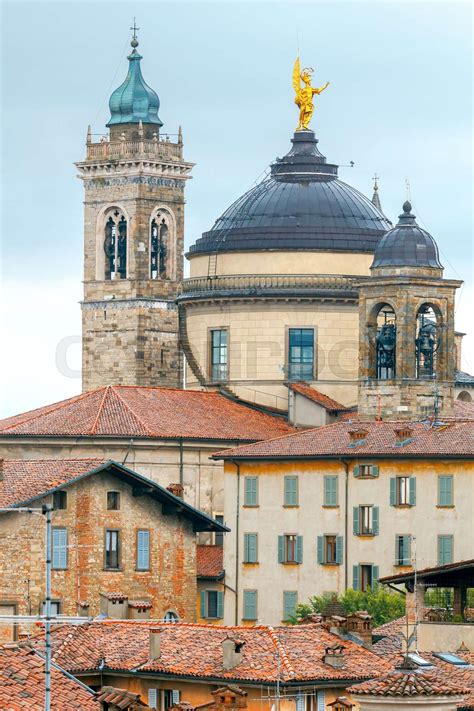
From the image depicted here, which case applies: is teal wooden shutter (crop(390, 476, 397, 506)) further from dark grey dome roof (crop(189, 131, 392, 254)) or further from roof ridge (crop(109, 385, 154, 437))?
dark grey dome roof (crop(189, 131, 392, 254))

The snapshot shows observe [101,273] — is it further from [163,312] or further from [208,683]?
[208,683]

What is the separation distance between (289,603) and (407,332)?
13461 mm

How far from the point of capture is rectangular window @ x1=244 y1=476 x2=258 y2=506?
108750 millimetres

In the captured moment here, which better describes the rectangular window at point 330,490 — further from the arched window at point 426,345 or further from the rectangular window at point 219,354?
the rectangular window at point 219,354

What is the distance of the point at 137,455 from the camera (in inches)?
4550

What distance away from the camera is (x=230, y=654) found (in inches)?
2884

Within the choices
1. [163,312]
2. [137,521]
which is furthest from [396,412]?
[163,312]

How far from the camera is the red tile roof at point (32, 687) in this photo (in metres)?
65.7

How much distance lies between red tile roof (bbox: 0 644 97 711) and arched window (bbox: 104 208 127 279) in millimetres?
76276

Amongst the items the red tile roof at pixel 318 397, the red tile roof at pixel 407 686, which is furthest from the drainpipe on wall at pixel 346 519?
the red tile roof at pixel 407 686

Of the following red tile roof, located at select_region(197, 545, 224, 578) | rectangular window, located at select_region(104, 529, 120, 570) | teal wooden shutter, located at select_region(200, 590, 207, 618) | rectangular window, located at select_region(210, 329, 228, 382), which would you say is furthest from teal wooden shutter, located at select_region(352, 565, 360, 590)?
rectangular window, located at select_region(210, 329, 228, 382)

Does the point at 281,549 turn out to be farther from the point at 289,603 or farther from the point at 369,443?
the point at 369,443

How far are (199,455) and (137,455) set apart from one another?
7.99 ft

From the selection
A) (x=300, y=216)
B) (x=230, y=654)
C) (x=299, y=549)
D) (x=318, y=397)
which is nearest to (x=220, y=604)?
(x=299, y=549)
